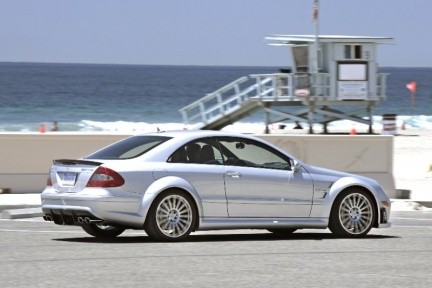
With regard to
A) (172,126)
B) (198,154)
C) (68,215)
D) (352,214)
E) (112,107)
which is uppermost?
(112,107)

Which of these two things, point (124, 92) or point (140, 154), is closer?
point (140, 154)

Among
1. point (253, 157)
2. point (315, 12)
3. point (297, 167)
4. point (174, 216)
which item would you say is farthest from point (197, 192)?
point (315, 12)

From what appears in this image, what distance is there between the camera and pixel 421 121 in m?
87.7

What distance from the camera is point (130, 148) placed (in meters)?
14.8

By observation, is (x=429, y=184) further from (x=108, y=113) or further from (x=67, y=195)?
(x=108, y=113)

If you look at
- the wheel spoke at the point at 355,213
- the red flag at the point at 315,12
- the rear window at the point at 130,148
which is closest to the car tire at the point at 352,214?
the wheel spoke at the point at 355,213

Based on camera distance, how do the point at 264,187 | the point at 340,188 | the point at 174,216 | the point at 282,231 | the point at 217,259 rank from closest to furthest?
1. the point at 217,259
2. the point at 174,216
3. the point at 264,187
4. the point at 340,188
5. the point at 282,231

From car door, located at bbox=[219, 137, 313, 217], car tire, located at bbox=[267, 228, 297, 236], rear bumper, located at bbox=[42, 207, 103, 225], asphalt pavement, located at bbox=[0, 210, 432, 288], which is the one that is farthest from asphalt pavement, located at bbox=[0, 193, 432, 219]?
car door, located at bbox=[219, 137, 313, 217]

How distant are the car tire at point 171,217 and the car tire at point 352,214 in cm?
187

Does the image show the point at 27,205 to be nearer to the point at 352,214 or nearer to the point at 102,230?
the point at 102,230

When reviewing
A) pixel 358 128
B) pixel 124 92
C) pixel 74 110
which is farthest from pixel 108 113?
pixel 124 92

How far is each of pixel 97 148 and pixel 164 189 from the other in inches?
339

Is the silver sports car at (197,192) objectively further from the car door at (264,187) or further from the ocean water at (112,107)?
the ocean water at (112,107)

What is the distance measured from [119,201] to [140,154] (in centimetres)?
76
